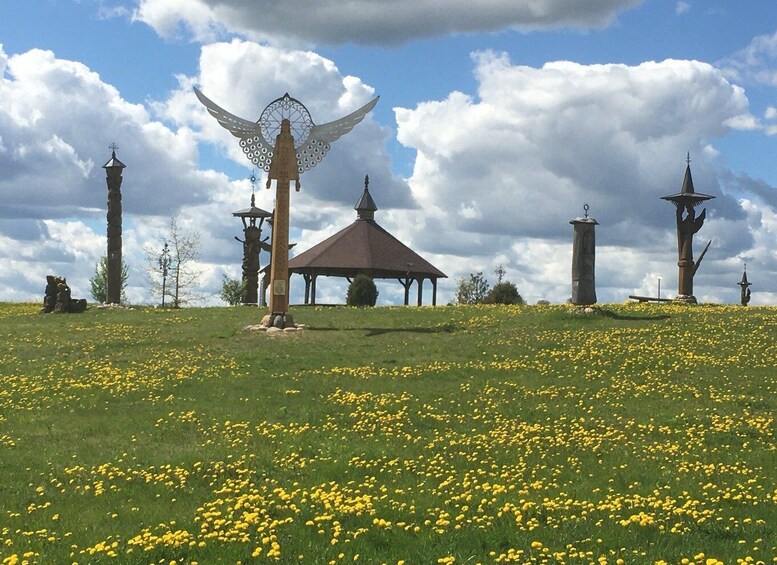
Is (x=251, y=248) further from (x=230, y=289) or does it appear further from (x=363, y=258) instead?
(x=230, y=289)

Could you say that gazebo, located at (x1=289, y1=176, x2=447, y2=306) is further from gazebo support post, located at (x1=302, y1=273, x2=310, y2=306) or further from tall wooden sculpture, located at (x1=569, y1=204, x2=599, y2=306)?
tall wooden sculpture, located at (x1=569, y1=204, x2=599, y2=306)

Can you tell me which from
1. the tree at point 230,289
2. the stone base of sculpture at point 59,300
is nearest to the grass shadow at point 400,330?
the stone base of sculpture at point 59,300

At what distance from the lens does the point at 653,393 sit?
21.6 meters

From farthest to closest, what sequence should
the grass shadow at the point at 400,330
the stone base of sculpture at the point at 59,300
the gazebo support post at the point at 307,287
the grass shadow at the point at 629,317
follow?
1. the gazebo support post at the point at 307,287
2. the stone base of sculpture at the point at 59,300
3. the grass shadow at the point at 629,317
4. the grass shadow at the point at 400,330

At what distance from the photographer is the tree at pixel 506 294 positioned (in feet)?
153

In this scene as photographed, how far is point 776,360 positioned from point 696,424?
28.0ft

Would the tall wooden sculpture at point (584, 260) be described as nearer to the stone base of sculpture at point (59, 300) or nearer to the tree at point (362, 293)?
the tree at point (362, 293)

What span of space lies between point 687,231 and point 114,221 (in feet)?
103

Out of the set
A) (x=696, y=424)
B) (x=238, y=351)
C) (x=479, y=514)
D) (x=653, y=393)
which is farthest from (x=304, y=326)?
(x=479, y=514)

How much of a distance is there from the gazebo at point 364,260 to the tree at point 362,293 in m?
5.77

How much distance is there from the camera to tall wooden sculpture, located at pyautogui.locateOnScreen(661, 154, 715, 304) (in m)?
48.0

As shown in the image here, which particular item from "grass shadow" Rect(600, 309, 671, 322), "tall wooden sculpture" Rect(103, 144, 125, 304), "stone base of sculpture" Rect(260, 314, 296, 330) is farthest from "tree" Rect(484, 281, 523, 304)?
"tall wooden sculpture" Rect(103, 144, 125, 304)

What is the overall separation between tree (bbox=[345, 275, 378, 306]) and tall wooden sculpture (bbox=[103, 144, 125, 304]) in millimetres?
13015

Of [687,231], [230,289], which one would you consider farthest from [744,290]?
[230,289]
